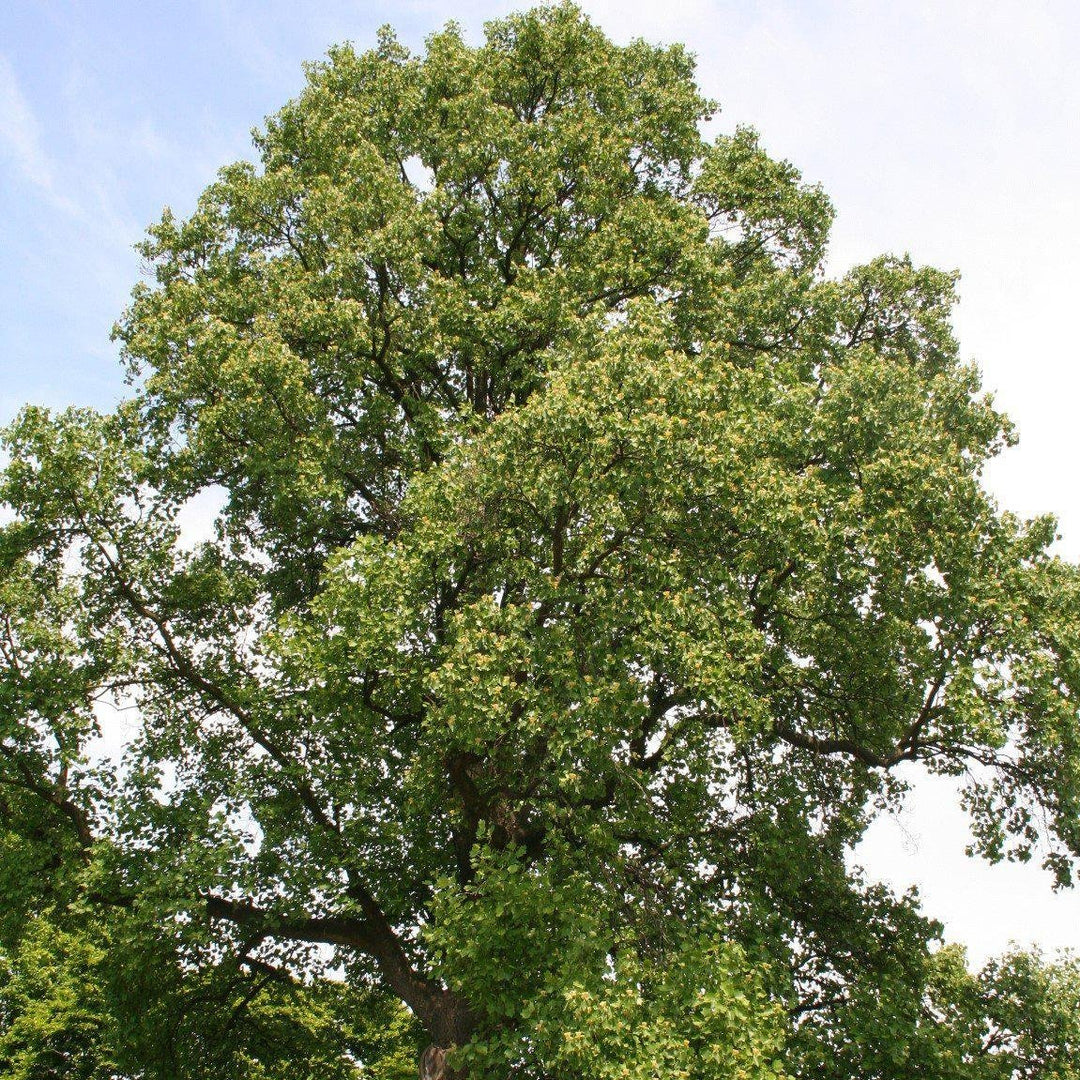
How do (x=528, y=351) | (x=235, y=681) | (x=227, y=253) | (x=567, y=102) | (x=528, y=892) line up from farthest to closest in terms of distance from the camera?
(x=567, y=102)
(x=227, y=253)
(x=528, y=351)
(x=235, y=681)
(x=528, y=892)

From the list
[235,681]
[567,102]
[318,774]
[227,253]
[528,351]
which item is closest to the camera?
[318,774]

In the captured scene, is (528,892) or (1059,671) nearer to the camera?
(528,892)

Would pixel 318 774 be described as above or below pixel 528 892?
above

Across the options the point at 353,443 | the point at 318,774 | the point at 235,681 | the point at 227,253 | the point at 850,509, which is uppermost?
the point at 227,253

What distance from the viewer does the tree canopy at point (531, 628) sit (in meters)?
12.7

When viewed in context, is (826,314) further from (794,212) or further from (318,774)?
(318,774)

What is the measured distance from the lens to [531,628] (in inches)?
520

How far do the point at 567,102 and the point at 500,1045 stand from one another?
61.4ft

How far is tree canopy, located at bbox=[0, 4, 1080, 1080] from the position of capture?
12.7 meters

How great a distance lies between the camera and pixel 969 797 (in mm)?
15516

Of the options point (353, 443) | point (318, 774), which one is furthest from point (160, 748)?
point (353, 443)

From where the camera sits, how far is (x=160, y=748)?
1616 cm

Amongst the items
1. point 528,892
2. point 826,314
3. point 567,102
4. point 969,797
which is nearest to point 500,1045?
point 528,892

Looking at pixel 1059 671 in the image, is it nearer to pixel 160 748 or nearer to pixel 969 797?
pixel 969 797
